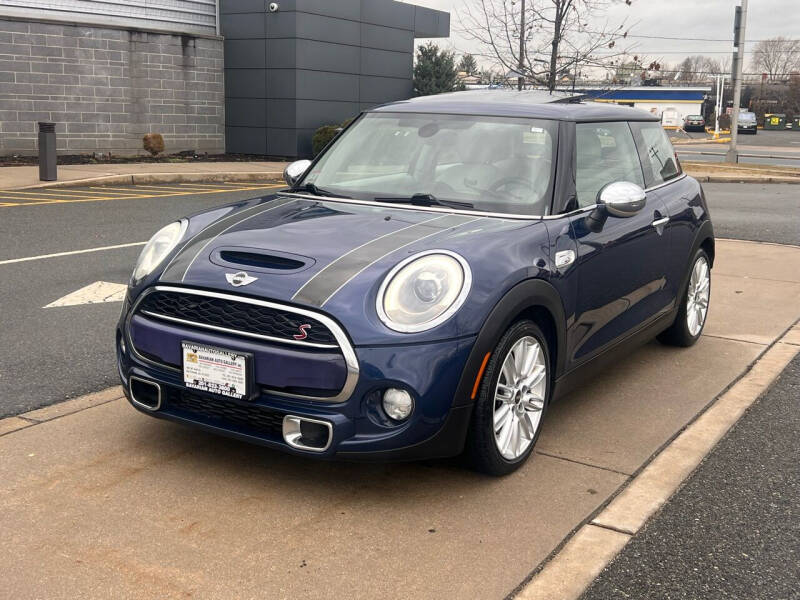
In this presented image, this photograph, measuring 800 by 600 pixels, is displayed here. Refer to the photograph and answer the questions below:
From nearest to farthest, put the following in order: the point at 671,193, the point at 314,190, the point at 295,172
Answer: the point at 314,190
the point at 295,172
the point at 671,193

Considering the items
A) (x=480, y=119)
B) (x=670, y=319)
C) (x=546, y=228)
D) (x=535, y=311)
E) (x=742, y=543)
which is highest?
(x=480, y=119)

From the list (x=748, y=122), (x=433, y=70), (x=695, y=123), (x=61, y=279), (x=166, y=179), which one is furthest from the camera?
(x=695, y=123)

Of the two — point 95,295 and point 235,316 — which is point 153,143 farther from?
point 235,316

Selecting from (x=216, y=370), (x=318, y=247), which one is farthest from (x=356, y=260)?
(x=216, y=370)

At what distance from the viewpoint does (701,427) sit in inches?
176

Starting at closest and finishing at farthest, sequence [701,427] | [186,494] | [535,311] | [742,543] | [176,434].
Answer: [742,543]
[186,494]
[535,311]
[176,434]
[701,427]

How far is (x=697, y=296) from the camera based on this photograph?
597 cm

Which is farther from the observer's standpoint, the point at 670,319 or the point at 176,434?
the point at 670,319

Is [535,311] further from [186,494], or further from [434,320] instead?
[186,494]

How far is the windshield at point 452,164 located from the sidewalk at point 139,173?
36.2ft

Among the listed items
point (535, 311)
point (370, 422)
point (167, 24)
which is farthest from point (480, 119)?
point (167, 24)

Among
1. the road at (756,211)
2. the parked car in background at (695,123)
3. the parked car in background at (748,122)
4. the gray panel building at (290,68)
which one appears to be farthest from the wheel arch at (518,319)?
the parked car in background at (695,123)

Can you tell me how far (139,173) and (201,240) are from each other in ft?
44.7

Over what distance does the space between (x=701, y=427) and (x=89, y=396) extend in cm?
303
